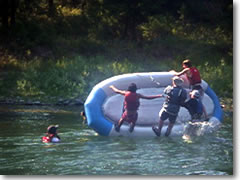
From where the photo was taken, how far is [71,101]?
12.3 meters

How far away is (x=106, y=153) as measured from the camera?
7520mm

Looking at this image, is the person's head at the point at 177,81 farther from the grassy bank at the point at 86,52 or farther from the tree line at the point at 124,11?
the grassy bank at the point at 86,52

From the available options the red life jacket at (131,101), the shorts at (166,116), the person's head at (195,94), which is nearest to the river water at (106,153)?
the shorts at (166,116)

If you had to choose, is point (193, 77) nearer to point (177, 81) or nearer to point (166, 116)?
point (177, 81)

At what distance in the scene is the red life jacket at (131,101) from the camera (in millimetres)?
8414

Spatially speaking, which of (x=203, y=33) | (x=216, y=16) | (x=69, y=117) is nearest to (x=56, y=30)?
(x=69, y=117)

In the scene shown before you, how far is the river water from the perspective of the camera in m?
6.62

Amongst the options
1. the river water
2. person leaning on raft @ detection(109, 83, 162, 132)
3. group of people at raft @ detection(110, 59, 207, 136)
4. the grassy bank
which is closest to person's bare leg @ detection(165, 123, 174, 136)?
group of people at raft @ detection(110, 59, 207, 136)

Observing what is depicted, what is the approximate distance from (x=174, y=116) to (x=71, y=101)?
173 inches

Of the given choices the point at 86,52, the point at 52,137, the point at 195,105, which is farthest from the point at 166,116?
the point at 86,52

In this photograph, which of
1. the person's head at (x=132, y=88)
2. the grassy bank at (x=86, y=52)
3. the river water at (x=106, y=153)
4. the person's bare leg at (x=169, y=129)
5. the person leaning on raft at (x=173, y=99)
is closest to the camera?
the river water at (x=106, y=153)

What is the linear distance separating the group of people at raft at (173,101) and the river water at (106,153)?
28 centimetres

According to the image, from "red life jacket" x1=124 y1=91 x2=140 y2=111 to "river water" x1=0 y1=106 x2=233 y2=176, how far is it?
0.49m

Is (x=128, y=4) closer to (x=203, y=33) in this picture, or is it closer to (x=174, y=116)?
(x=203, y=33)
